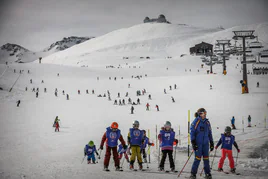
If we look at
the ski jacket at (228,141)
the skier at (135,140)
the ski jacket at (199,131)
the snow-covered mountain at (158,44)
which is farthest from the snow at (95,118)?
the snow-covered mountain at (158,44)

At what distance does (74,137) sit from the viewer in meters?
17.2

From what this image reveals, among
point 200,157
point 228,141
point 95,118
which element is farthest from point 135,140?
point 95,118

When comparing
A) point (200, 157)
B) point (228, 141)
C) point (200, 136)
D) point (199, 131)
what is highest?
point (199, 131)

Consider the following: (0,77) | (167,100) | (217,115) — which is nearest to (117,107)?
(167,100)

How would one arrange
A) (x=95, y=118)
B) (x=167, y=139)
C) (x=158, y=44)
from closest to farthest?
(x=167, y=139) < (x=95, y=118) < (x=158, y=44)

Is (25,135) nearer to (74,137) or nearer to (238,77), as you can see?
(74,137)

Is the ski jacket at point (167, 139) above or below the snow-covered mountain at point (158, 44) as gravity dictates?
below

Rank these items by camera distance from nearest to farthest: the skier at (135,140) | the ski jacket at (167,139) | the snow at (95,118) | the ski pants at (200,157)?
1. the ski pants at (200,157)
2. the ski jacket at (167,139)
3. the skier at (135,140)
4. the snow at (95,118)

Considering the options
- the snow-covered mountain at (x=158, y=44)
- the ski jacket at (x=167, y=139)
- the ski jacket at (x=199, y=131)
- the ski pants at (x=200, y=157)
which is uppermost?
the snow-covered mountain at (x=158, y=44)

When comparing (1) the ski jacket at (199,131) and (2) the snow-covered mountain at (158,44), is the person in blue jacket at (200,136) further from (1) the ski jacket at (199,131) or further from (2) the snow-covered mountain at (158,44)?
(2) the snow-covered mountain at (158,44)

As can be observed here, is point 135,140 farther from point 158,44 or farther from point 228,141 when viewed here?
point 158,44

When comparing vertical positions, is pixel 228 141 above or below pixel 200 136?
below

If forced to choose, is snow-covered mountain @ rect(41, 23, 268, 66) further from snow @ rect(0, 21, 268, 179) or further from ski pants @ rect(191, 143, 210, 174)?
ski pants @ rect(191, 143, 210, 174)

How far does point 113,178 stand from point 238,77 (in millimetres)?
42372
